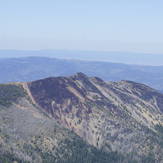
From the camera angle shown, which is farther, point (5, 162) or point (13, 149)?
point (13, 149)

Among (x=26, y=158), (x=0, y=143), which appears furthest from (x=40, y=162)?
(x=0, y=143)

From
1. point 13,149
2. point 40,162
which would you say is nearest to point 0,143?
point 13,149

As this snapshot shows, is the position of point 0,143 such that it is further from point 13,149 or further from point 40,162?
point 40,162

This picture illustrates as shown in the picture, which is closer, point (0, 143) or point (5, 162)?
point (5, 162)

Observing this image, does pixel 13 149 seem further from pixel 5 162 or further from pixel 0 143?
pixel 5 162

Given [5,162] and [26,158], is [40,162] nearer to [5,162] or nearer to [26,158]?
[26,158]

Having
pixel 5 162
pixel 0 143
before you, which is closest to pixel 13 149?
pixel 0 143
